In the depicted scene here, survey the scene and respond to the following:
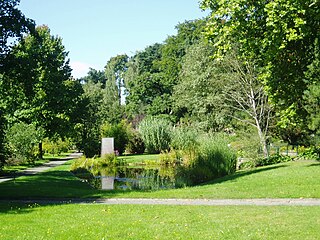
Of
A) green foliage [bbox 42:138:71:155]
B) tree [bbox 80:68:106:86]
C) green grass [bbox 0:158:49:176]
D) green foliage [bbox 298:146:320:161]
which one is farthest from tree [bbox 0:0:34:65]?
tree [bbox 80:68:106:86]

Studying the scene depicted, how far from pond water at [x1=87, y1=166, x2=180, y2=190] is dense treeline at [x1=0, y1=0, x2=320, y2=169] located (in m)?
4.98

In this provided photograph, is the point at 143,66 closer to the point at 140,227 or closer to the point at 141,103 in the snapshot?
the point at 141,103

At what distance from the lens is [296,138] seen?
28.1 meters

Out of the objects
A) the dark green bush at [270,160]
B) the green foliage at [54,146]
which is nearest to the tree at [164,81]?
the green foliage at [54,146]

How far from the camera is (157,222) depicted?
9156 mm

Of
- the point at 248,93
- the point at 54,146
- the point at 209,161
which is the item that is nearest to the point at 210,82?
the point at 248,93

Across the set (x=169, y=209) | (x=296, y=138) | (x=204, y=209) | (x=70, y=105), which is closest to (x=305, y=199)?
(x=204, y=209)

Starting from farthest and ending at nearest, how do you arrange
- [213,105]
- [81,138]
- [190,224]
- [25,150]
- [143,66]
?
[143,66] < [81,138] < [213,105] < [25,150] < [190,224]

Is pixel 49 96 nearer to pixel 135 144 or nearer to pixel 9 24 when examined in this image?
pixel 135 144

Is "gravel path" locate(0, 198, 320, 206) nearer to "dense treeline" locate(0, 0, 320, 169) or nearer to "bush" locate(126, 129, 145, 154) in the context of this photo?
"dense treeline" locate(0, 0, 320, 169)

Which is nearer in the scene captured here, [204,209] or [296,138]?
[204,209]

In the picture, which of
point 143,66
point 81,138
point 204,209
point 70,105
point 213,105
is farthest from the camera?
point 143,66

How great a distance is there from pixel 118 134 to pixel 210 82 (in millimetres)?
13580

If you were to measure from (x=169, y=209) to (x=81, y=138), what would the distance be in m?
33.1
